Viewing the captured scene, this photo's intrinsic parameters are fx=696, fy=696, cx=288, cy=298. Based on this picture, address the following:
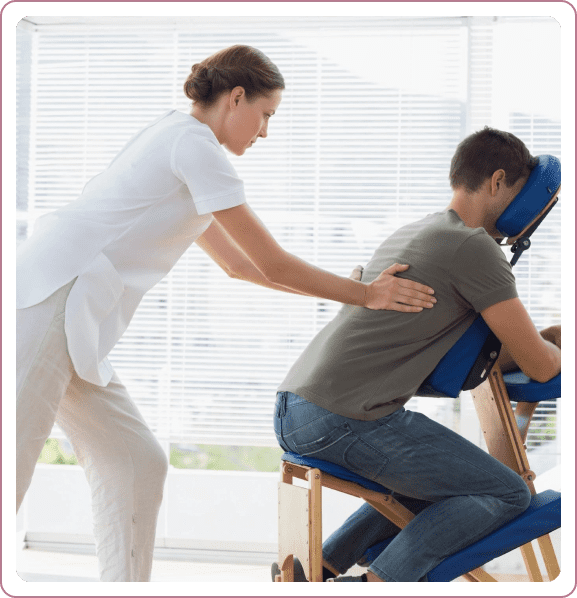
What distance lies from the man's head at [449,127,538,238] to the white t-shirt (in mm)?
586

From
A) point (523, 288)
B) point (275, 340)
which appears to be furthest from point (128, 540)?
point (523, 288)

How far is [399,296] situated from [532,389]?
14.4 inches

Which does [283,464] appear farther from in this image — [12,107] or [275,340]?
[275,340]

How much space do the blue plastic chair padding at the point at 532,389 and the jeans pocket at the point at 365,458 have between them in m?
0.35

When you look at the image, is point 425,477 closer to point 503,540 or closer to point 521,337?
point 503,540

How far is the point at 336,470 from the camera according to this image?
1533 mm

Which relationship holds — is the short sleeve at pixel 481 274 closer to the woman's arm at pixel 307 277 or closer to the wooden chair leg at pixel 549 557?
the woman's arm at pixel 307 277

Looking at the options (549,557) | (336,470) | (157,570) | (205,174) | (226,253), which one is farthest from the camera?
(157,570)

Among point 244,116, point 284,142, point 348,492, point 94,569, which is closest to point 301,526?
point 348,492

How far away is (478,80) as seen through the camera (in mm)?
2750

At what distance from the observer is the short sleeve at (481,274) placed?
1.46m

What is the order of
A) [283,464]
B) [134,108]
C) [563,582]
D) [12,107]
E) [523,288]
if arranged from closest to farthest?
[563,582] < [12,107] < [283,464] < [523,288] < [134,108]

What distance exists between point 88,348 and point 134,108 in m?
1.85

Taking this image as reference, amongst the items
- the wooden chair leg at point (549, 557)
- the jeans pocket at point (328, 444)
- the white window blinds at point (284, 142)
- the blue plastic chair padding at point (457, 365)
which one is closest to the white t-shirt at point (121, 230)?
the jeans pocket at point (328, 444)
